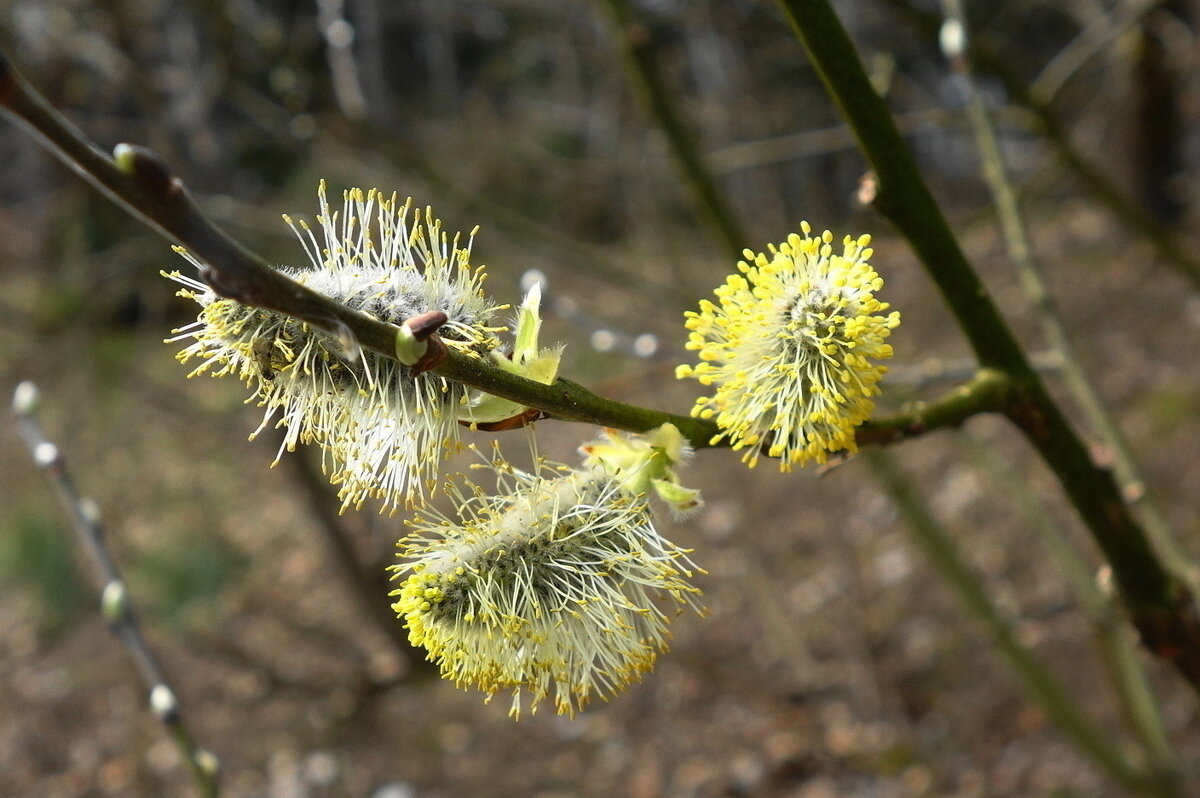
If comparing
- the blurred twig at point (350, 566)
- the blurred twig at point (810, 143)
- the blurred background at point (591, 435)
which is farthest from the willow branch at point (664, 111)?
the blurred twig at point (350, 566)

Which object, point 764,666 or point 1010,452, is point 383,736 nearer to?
point 764,666

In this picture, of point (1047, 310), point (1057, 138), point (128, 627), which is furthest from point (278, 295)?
point (1057, 138)

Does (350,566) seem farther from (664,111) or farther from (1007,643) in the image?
(1007,643)

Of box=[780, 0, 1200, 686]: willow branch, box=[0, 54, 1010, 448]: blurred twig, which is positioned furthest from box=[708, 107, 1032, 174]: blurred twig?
box=[0, 54, 1010, 448]: blurred twig

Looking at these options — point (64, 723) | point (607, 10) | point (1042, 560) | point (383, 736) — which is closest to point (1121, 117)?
point (1042, 560)

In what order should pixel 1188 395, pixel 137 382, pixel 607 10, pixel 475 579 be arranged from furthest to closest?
pixel 1188 395 < pixel 137 382 < pixel 607 10 < pixel 475 579

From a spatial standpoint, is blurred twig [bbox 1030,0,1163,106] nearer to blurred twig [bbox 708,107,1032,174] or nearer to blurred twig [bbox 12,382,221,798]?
blurred twig [bbox 708,107,1032,174]

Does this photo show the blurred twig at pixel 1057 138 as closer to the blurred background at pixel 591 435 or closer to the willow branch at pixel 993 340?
the blurred background at pixel 591 435
